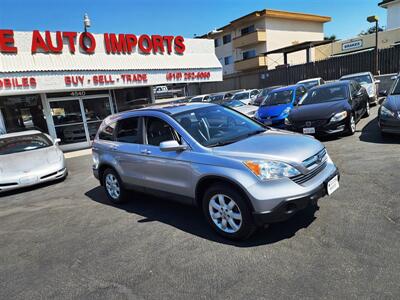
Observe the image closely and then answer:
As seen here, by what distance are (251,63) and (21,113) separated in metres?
29.1

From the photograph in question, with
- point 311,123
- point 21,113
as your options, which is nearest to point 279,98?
point 311,123

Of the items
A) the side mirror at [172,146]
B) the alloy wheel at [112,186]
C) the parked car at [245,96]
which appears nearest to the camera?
the side mirror at [172,146]

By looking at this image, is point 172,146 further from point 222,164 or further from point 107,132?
point 107,132

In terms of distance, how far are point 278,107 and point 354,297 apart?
9.15 meters

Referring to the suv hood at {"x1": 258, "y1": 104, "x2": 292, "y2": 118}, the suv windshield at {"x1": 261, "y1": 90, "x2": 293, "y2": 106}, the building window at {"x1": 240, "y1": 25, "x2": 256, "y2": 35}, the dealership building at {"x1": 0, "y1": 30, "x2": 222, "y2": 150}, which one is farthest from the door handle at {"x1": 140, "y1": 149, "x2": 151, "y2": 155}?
the building window at {"x1": 240, "y1": 25, "x2": 256, "y2": 35}

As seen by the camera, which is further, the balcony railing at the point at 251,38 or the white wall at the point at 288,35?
the white wall at the point at 288,35

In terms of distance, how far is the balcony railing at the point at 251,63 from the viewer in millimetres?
36434

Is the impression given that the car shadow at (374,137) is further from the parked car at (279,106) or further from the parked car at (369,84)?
the parked car at (369,84)

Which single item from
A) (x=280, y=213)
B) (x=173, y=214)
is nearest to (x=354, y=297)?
(x=280, y=213)

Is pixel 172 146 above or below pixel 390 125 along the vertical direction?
above

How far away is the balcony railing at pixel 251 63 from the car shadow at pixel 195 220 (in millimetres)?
33253

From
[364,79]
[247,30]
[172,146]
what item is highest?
[247,30]

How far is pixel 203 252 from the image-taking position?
3.71 m

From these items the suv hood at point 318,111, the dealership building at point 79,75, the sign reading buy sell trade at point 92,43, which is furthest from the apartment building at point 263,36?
the suv hood at point 318,111
